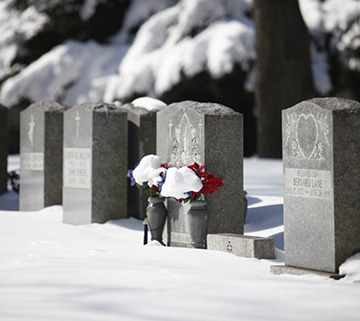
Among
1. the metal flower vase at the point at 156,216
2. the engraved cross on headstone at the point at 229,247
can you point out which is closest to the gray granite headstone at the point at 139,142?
the metal flower vase at the point at 156,216

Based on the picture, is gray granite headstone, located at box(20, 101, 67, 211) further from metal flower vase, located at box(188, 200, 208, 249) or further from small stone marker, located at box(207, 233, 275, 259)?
small stone marker, located at box(207, 233, 275, 259)

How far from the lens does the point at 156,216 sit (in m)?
8.20

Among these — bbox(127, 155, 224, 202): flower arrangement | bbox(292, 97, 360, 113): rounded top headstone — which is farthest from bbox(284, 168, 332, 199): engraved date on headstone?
bbox(127, 155, 224, 202): flower arrangement

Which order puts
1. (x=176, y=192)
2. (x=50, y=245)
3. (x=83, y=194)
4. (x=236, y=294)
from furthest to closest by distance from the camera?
(x=83, y=194)
(x=176, y=192)
(x=50, y=245)
(x=236, y=294)

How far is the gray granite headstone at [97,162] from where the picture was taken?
961cm

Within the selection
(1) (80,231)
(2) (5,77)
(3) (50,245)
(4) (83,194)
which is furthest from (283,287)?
(2) (5,77)

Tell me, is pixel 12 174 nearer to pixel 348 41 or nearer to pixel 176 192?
pixel 176 192

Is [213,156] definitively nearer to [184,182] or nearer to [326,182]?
[184,182]

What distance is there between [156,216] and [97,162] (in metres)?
1.73

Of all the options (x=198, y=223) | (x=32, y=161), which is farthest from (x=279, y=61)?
(x=198, y=223)

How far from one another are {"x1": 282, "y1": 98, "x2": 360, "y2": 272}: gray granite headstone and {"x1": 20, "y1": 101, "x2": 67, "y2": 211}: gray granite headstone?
569cm

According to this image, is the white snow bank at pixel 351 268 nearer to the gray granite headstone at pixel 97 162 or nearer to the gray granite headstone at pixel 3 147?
the gray granite headstone at pixel 97 162

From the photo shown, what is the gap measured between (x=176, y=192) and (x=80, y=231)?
4.77 feet

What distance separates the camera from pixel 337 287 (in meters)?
5.14
